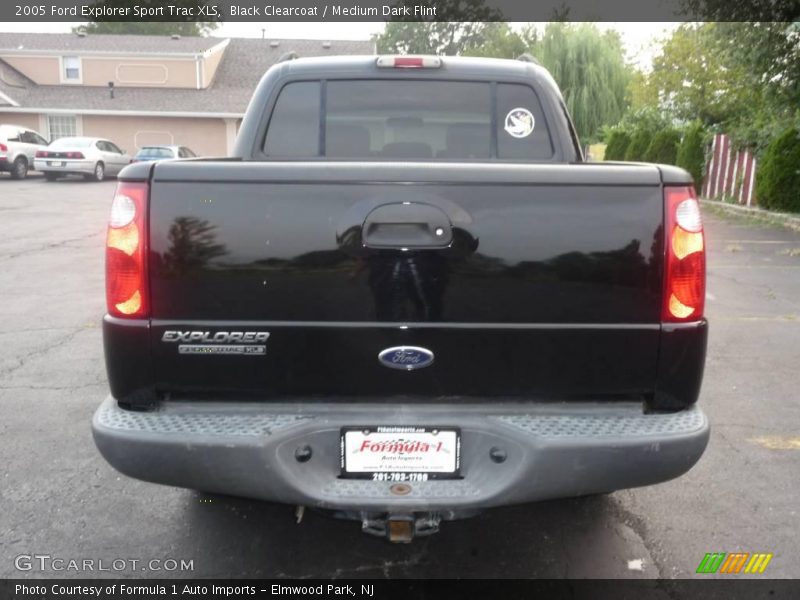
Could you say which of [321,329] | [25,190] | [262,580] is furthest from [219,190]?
[25,190]

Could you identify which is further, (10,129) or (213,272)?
(10,129)

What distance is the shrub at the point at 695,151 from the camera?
63.4 ft

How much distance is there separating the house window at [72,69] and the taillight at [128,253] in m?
38.4

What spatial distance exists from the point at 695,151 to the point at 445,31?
186ft

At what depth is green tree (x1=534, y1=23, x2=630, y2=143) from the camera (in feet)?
118

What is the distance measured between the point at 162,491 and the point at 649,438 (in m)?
2.33

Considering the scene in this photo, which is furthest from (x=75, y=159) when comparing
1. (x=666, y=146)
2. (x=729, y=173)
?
(x=729, y=173)

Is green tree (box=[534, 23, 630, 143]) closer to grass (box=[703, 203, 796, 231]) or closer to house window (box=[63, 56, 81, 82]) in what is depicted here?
grass (box=[703, 203, 796, 231])

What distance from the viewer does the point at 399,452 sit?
2430 millimetres

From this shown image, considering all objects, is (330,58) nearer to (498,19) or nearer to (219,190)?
(219,190)

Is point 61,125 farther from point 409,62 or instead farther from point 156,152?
point 409,62

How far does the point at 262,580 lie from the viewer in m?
2.87

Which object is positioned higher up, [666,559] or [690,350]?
[690,350]

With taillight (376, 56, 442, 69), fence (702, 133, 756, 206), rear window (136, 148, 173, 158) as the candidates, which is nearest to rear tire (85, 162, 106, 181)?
rear window (136, 148, 173, 158)
